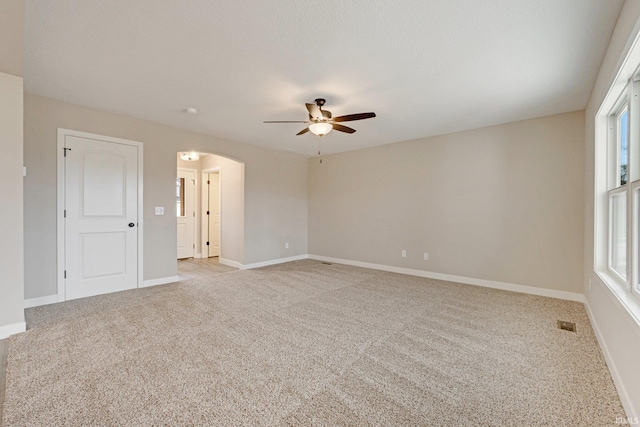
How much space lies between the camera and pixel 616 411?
1687mm

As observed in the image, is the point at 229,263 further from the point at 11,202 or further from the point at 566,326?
the point at 566,326

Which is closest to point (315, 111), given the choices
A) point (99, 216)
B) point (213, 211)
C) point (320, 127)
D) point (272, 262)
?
point (320, 127)

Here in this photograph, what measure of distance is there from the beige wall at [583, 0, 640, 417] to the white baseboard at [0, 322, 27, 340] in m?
4.77

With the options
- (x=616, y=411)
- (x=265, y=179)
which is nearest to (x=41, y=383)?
(x=616, y=411)

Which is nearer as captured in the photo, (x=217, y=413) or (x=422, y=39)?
(x=217, y=413)

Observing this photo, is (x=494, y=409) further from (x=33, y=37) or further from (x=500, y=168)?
(x=33, y=37)

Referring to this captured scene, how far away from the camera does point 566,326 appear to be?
2.92 meters

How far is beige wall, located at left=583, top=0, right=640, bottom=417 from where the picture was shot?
1599mm

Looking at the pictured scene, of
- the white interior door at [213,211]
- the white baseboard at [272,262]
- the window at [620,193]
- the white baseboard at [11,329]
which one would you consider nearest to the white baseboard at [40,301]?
the white baseboard at [11,329]

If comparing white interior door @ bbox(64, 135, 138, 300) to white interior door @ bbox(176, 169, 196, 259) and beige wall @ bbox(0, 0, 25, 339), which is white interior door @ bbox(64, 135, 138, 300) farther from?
white interior door @ bbox(176, 169, 196, 259)

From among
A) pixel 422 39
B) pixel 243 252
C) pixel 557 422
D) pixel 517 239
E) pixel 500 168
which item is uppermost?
pixel 422 39

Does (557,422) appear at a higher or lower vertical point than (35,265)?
lower

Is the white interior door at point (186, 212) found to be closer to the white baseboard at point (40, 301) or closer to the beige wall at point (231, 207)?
the beige wall at point (231, 207)

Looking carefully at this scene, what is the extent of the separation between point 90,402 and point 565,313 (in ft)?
15.1
